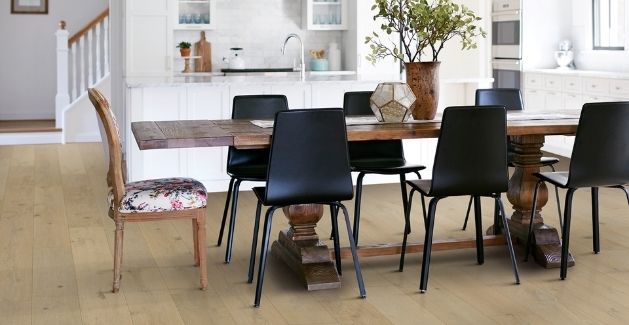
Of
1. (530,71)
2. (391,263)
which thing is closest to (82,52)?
(530,71)

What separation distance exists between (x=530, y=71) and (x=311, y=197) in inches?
232

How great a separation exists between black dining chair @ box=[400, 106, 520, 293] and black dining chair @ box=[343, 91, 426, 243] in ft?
1.90

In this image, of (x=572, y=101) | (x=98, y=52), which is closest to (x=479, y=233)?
(x=572, y=101)

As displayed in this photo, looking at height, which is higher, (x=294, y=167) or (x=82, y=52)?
(x=82, y=52)

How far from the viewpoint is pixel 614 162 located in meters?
4.51

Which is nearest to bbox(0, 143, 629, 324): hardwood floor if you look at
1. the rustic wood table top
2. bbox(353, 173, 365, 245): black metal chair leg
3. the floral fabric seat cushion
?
bbox(353, 173, 365, 245): black metal chair leg

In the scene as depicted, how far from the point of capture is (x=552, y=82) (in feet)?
29.9

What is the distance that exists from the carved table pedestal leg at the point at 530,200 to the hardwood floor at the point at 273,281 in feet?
0.31

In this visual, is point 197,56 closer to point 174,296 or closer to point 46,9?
point 46,9

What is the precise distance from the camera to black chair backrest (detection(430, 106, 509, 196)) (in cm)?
423

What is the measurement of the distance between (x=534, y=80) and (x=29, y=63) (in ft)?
20.9

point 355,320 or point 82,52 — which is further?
point 82,52

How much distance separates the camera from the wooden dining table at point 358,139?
4.15 metres

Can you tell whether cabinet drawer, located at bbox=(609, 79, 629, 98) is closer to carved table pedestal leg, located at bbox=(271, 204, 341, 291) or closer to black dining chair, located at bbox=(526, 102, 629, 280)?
black dining chair, located at bbox=(526, 102, 629, 280)
